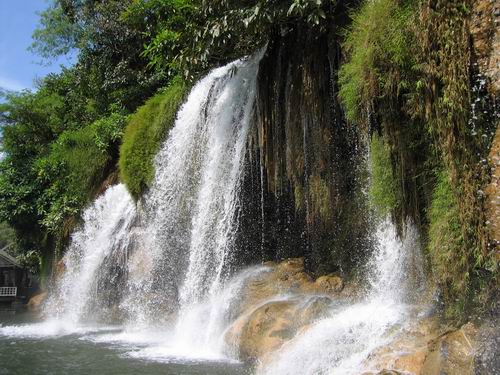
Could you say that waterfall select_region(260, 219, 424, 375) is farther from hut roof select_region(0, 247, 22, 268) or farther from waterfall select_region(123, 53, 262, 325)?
hut roof select_region(0, 247, 22, 268)

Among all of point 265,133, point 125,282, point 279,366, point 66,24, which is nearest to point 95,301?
point 125,282

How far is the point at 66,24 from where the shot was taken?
21656mm

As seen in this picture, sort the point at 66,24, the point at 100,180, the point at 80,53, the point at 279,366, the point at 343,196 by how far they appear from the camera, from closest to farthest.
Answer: the point at 279,366 < the point at 343,196 < the point at 100,180 < the point at 80,53 < the point at 66,24

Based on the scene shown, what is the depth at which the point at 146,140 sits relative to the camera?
13523mm

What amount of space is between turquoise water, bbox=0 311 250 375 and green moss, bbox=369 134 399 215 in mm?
2876

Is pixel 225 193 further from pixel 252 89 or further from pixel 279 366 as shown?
pixel 279 366

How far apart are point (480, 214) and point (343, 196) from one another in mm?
3994

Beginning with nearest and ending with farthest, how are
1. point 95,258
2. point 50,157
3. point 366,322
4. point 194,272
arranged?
1. point 366,322
2. point 194,272
3. point 95,258
4. point 50,157

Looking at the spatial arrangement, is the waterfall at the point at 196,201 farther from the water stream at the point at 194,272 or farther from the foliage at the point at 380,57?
the foliage at the point at 380,57

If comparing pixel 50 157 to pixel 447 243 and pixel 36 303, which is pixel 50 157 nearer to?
pixel 36 303

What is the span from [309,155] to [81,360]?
5.04 m

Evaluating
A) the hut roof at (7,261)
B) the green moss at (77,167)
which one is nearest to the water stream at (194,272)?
the green moss at (77,167)

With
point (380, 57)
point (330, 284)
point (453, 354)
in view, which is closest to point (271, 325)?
point (330, 284)

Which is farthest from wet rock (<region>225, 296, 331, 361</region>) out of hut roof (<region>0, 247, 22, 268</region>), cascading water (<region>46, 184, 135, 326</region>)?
hut roof (<region>0, 247, 22, 268</region>)
